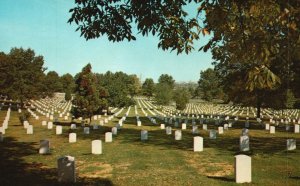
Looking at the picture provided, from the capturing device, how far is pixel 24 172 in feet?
44.7

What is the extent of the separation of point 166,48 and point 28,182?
24.6 feet

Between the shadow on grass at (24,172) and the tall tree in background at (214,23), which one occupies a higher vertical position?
the tall tree in background at (214,23)

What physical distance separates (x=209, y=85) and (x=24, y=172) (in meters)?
129

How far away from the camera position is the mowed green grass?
39.5ft

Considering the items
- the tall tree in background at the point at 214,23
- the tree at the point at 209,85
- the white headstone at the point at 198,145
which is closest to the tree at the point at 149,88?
the tree at the point at 209,85

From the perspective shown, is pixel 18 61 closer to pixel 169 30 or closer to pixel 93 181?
pixel 93 181

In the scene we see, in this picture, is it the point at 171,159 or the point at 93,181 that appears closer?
the point at 93,181

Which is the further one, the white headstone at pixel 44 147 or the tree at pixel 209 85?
the tree at pixel 209 85

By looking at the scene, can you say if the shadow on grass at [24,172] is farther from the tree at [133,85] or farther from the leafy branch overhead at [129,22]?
the tree at [133,85]

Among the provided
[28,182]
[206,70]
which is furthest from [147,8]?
[206,70]

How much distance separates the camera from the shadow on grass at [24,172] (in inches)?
470

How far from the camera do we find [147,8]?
7500mm

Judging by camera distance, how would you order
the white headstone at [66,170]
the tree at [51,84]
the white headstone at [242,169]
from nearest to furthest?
the white headstone at [242,169] → the white headstone at [66,170] → the tree at [51,84]

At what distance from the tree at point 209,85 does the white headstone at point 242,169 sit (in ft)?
372
